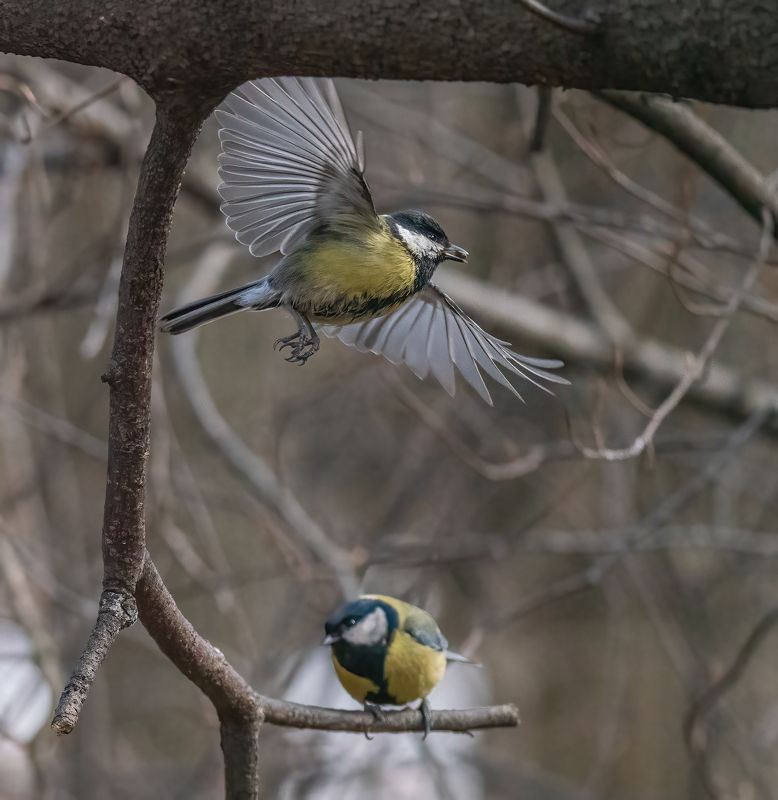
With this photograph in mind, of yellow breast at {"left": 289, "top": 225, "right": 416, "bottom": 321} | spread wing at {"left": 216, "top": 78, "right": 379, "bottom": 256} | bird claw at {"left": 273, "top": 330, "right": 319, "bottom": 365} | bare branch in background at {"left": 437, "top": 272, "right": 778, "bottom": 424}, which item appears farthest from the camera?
bare branch in background at {"left": 437, "top": 272, "right": 778, "bottom": 424}

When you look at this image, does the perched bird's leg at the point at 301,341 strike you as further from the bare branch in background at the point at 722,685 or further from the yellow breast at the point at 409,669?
the bare branch in background at the point at 722,685

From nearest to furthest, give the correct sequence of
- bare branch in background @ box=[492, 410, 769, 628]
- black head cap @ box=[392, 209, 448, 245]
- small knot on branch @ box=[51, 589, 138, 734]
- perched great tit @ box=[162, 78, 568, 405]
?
small knot on branch @ box=[51, 589, 138, 734] < perched great tit @ box=[162, 78, 568, 405] < black head cap @ box=[392, 209, 448, 245] < bare branch in background @ box=[492, 410, 769, 628]

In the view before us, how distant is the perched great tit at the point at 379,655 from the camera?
104 inches

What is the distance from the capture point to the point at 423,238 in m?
2.29

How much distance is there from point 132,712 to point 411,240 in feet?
13.7

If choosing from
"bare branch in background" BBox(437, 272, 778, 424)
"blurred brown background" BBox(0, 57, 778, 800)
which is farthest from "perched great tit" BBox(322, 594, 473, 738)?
"bare branch in background" BBox(437, 272, 778, 424)

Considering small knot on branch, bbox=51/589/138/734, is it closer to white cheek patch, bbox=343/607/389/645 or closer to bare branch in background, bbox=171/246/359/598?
white cheek patch, bbox=343/607/389/645

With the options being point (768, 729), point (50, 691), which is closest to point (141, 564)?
point (50, 691)

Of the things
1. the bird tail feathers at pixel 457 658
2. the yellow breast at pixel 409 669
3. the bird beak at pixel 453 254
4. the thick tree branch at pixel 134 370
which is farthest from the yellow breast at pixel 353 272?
the bird tail feathers at pixel 457 658

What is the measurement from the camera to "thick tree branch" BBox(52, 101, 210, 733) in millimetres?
1354

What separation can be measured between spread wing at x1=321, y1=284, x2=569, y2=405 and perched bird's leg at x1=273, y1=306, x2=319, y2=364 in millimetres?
118

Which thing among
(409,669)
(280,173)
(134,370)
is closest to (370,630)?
(409,669)

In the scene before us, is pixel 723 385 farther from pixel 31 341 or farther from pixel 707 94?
pixel 707 94

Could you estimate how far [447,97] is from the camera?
16.7 feet
